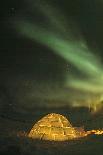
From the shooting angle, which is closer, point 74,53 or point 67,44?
point 67,44

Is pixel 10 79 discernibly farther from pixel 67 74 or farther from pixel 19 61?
pixel 67 74

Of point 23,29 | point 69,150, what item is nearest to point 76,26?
point 23,29

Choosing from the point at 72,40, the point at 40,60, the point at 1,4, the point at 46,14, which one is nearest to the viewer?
the point at 1,4

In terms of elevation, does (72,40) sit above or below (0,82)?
above

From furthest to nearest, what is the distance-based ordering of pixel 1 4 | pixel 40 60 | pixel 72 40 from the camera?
1. pixel 40 60
2. pixel 72 40
3. pixel 1 4

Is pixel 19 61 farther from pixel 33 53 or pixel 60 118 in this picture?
pixel 60 118

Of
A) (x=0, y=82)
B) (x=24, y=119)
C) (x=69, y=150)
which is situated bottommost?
(x=69, y=150)

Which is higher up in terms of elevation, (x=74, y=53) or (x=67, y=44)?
(x=67, y=44)

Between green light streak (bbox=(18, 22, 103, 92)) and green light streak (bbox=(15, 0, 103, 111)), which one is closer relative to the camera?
green light streak (bbox=(15, 0, 103, 111))

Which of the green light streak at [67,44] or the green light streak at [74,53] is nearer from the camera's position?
the green light streak at [67,44]

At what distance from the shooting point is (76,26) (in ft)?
74.8

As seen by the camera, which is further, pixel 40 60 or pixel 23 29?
pixel 40 60

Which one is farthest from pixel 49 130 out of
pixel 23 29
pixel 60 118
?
pixel 23 29

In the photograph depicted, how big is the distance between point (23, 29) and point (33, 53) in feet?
9.05
